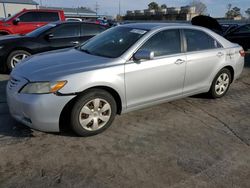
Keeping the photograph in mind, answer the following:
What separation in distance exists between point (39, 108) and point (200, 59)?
2867mm

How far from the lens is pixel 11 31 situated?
10531 mm

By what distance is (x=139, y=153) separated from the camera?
3.35 meters

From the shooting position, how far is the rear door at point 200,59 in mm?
4614

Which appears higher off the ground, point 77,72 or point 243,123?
point 77,72

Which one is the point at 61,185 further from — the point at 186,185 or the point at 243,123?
the point at 243,123

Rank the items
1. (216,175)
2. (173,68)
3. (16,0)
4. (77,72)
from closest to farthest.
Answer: (216,175) < (77,72) < (173,68) < (16,0)

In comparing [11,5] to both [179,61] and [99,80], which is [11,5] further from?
[99,80]

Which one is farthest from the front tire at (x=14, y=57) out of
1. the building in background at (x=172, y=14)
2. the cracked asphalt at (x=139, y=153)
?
the building in background at (x=172, y=14)

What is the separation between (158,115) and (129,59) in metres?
1.21

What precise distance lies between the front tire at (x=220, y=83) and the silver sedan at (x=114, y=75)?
3 centimetres

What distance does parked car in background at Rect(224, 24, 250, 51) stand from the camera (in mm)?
12429

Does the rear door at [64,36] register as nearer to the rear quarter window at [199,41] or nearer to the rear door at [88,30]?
the rear door at [88,30]

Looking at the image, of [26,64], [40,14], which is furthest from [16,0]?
[26,64]

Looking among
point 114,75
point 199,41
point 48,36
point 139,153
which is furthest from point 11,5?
point 139,153
